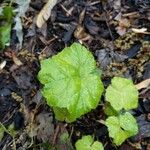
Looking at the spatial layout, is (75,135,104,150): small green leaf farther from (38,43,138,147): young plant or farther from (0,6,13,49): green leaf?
(0,6,13,49): green leaf

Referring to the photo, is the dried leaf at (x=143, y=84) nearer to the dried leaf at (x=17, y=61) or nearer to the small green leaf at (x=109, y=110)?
the small green leaf at (x=109, y=110)

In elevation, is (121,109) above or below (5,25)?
below

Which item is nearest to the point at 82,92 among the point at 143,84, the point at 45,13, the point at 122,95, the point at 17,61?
the point at 122,95

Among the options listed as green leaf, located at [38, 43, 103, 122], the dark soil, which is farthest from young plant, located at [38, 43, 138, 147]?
the dark soil

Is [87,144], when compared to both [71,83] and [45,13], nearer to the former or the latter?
[71,83]

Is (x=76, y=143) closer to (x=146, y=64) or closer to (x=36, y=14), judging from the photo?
(x=146, y=64)
